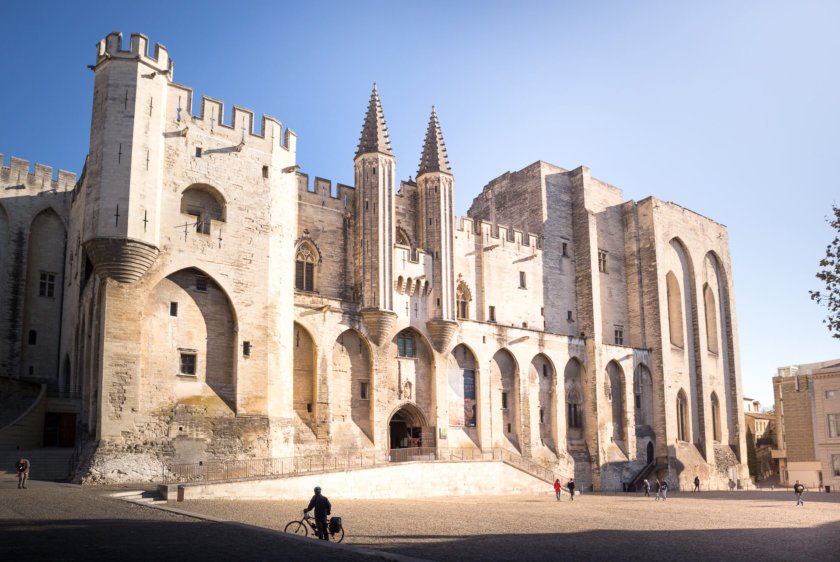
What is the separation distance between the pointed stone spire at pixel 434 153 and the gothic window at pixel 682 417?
24.3 m

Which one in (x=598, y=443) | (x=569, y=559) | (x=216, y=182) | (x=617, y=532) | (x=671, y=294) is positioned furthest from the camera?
(x=671, y=294)

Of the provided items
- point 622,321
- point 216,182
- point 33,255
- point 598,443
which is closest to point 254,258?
point 216,182

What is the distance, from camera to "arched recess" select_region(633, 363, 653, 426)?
47875 millimetres

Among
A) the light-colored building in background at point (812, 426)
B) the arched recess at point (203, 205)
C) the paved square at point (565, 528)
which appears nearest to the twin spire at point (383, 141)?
the arched recess at point (203, 205)

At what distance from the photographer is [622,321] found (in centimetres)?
4997

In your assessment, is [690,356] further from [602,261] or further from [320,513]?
[320,513]

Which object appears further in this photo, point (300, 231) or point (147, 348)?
point (300, 231)

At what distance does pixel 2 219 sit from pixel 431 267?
21126 millimetres

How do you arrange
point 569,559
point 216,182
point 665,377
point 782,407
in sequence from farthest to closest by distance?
point 782,407
point 665,377
point 216,182
point 569,559

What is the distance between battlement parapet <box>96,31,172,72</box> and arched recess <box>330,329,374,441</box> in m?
14.0

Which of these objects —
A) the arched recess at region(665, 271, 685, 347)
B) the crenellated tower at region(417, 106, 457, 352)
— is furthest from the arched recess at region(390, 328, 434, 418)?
the arched recess at region(665, 271, 685, 347)

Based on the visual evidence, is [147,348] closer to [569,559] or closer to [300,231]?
[300,231]

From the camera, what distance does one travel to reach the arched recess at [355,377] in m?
33.5

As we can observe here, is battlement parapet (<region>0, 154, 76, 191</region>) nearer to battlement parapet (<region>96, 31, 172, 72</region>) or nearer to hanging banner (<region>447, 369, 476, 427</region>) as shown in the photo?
battlement parapet (<region>96, 31, 172, 72</region>)
